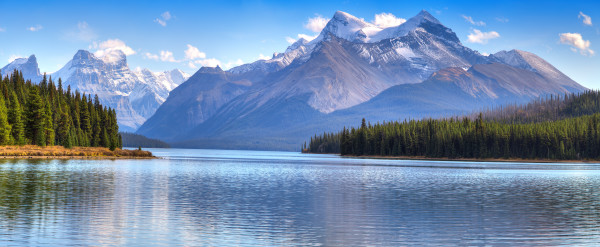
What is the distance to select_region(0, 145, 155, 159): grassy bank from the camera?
141175mm

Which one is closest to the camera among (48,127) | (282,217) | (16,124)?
(282,217)

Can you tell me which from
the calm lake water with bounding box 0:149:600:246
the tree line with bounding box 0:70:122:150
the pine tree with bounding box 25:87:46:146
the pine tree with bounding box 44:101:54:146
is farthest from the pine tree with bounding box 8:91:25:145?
the calm lake water with bounding box 0:149:600:246

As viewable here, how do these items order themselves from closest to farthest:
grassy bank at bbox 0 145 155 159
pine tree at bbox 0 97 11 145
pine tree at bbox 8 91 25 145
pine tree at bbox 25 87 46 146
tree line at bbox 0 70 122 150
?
grassy bank at bbox 0 145 155 159, pine tree at bbox 0 97 11 145, tree line at bbox 0 70 122 150, pine tree at bbox 8 91 25 145, pine tree at bbox 25 87 46 146

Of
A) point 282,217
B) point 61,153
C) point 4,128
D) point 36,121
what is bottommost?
point 282,217

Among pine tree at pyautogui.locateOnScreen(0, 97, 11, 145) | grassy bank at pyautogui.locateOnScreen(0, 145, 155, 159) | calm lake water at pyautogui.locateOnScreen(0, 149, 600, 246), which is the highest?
pine tree at pyautogui.locateOnScreen(0, 97, 11, 145)

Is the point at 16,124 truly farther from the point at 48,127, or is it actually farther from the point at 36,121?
the point at 48,127

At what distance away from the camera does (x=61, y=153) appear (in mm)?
159125

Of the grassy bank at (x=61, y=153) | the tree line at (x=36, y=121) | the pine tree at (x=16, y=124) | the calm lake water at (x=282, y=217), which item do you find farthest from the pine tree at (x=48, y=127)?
the calm lake water at (x=282, y=217)

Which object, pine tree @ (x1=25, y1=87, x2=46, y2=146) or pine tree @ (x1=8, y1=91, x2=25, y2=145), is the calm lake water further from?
pine tree @ (x1=25, y1=87, x2=46, y2=146)

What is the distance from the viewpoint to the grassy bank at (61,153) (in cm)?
14118

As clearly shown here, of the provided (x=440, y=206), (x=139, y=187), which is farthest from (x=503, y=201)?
(x=139, y=187)

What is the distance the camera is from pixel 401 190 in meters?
67.3

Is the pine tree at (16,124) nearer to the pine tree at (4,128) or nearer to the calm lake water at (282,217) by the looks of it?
the pine tree at (4,128)

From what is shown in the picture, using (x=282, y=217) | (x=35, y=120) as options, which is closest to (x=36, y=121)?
(x=35, y=120)
